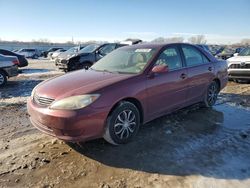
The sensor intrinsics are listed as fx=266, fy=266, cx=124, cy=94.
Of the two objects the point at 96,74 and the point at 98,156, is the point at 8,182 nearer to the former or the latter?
the point at 98,156

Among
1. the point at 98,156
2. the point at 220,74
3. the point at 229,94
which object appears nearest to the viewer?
the point at 98,156

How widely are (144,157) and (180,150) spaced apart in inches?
24.4

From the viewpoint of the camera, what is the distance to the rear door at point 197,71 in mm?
5520

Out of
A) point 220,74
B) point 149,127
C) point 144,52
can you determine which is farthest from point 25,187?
point 220,74

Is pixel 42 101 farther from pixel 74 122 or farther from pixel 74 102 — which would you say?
pixel 74 122

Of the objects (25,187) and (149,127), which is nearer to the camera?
(25,187)

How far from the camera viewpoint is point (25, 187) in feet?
10.4

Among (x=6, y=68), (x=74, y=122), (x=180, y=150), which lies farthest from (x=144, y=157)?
(x=6, y=68)

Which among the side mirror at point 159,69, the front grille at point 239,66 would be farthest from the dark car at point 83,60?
the side mirror at point 159,69

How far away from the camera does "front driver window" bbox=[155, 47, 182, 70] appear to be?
4927mm

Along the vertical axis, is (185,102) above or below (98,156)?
above

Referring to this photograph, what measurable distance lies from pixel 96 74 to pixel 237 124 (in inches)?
117

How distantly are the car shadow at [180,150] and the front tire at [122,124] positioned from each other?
0.14 metres

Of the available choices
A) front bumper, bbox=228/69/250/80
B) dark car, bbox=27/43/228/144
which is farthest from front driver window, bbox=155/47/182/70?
front bumper, bbox=228/69/250/80
